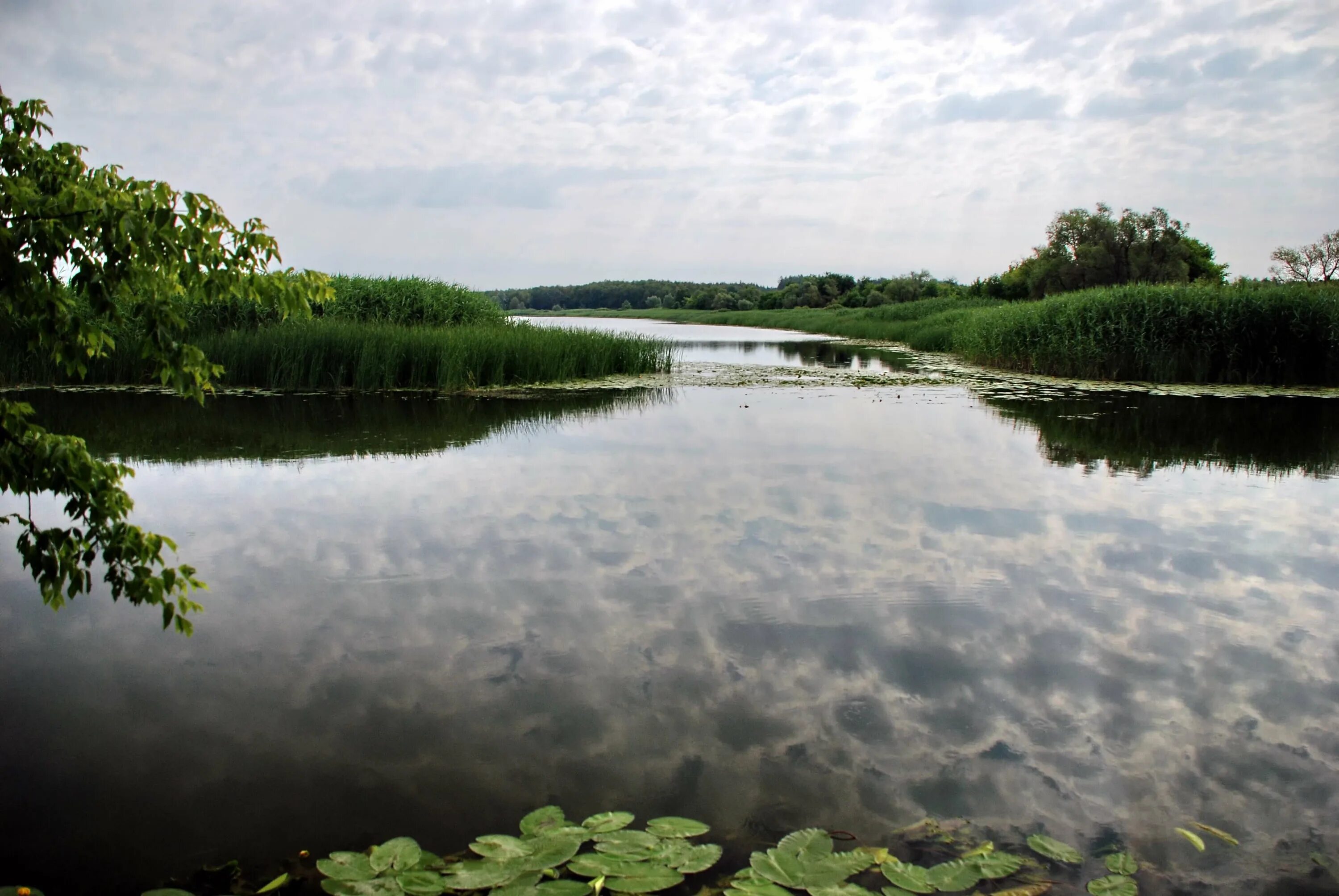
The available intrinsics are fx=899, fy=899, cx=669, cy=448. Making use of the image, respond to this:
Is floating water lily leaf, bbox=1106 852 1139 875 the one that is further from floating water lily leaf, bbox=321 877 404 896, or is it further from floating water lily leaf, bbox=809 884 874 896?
floating water lily leaf, bbox=321 877 404 896

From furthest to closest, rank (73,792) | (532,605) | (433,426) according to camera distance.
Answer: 1. (433,426)
2. (532,605)
3. (73,792)

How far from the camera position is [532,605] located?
4230mm

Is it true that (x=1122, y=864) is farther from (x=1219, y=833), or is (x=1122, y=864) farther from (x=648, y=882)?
(x=648, y=882)

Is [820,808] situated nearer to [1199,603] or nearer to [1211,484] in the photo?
[1199,603]

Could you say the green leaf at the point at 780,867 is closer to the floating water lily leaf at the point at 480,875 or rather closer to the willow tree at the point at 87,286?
the floating water lily leaf at the point at 480,875

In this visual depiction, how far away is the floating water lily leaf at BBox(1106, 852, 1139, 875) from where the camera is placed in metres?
2.32

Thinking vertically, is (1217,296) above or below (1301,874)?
above

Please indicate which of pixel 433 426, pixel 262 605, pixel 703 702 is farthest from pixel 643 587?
pixel 433 426

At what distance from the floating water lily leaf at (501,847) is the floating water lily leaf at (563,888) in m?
0.14

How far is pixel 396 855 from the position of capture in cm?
231

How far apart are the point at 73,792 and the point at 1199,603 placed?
15.2ft

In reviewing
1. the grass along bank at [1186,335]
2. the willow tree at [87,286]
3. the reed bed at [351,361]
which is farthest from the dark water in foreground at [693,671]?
the grass along bank at [1186,335]

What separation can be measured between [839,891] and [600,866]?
0.60m

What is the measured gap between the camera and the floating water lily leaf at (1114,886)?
2238 mm
